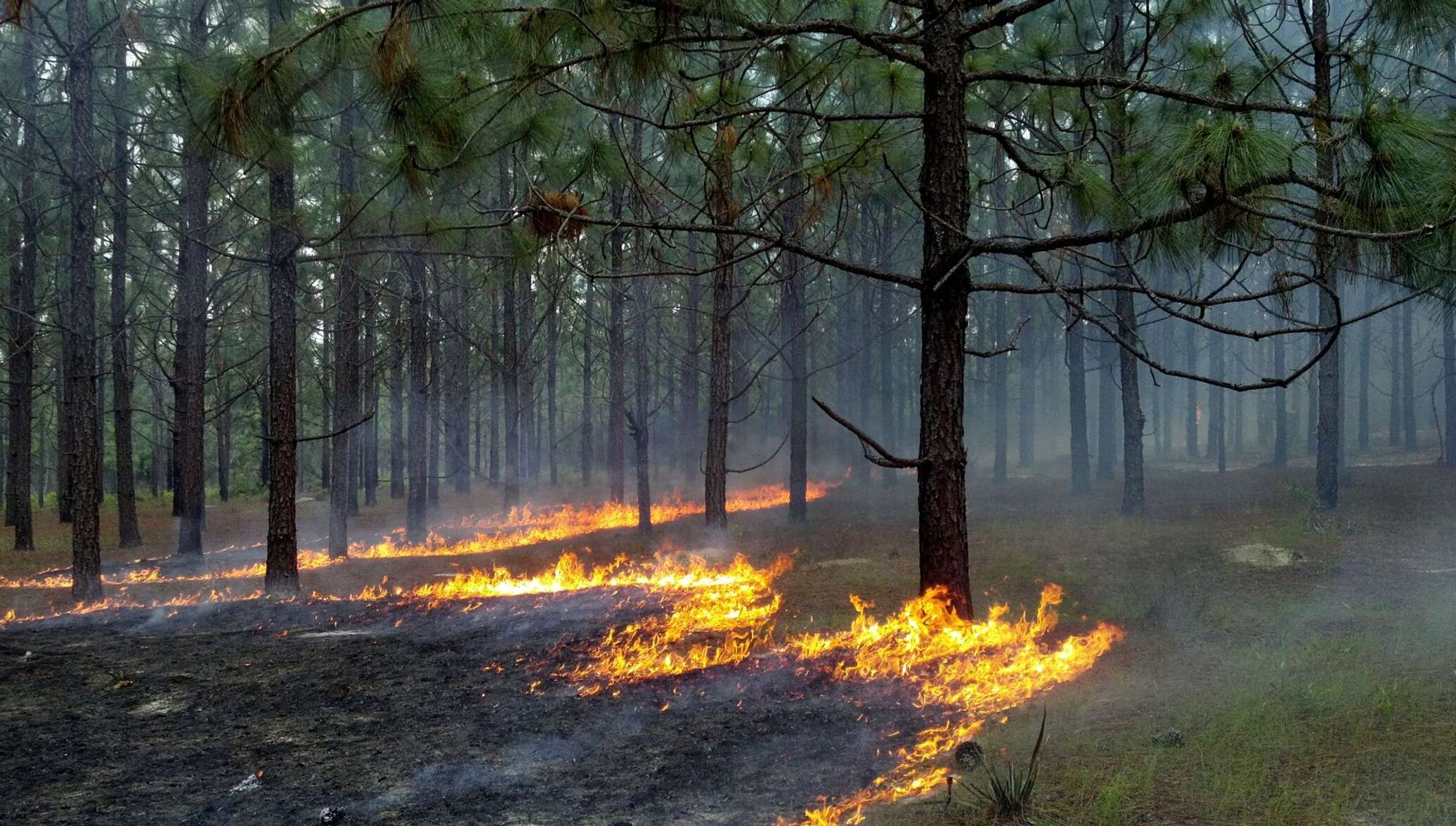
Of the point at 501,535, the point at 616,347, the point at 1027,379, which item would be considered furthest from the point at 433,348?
the point at 1027,379

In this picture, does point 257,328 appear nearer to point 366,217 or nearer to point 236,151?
point 366,217

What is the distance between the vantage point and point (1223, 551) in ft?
39.6

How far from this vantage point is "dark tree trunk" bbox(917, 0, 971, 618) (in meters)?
7.04

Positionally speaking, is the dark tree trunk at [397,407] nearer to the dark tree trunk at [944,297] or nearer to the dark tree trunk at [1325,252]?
the dark tree trunk at [944,297]

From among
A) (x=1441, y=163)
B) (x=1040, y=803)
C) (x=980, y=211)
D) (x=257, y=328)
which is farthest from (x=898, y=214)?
(x=257, y=328)

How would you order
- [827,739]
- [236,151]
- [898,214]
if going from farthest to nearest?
[898,214]
[236,151]
[827,739]

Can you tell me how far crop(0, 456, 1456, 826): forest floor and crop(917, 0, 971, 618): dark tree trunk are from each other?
1.77 metres

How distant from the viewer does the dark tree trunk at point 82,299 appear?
11.5 metres

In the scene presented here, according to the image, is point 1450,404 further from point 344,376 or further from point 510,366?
point 344,376

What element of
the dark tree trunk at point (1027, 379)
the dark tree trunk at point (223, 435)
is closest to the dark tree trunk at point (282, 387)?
the dark tree trunk at point (223, 435)

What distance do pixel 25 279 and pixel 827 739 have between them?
22252 mm

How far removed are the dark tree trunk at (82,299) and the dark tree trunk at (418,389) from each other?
6628 mm

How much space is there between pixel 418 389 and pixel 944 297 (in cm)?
1568

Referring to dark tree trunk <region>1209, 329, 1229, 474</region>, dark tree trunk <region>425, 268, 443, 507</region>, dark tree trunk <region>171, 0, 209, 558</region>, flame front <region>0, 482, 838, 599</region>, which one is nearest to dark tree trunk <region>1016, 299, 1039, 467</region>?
dark tree trunk <region>1209, 329, 1229, 474</region>
